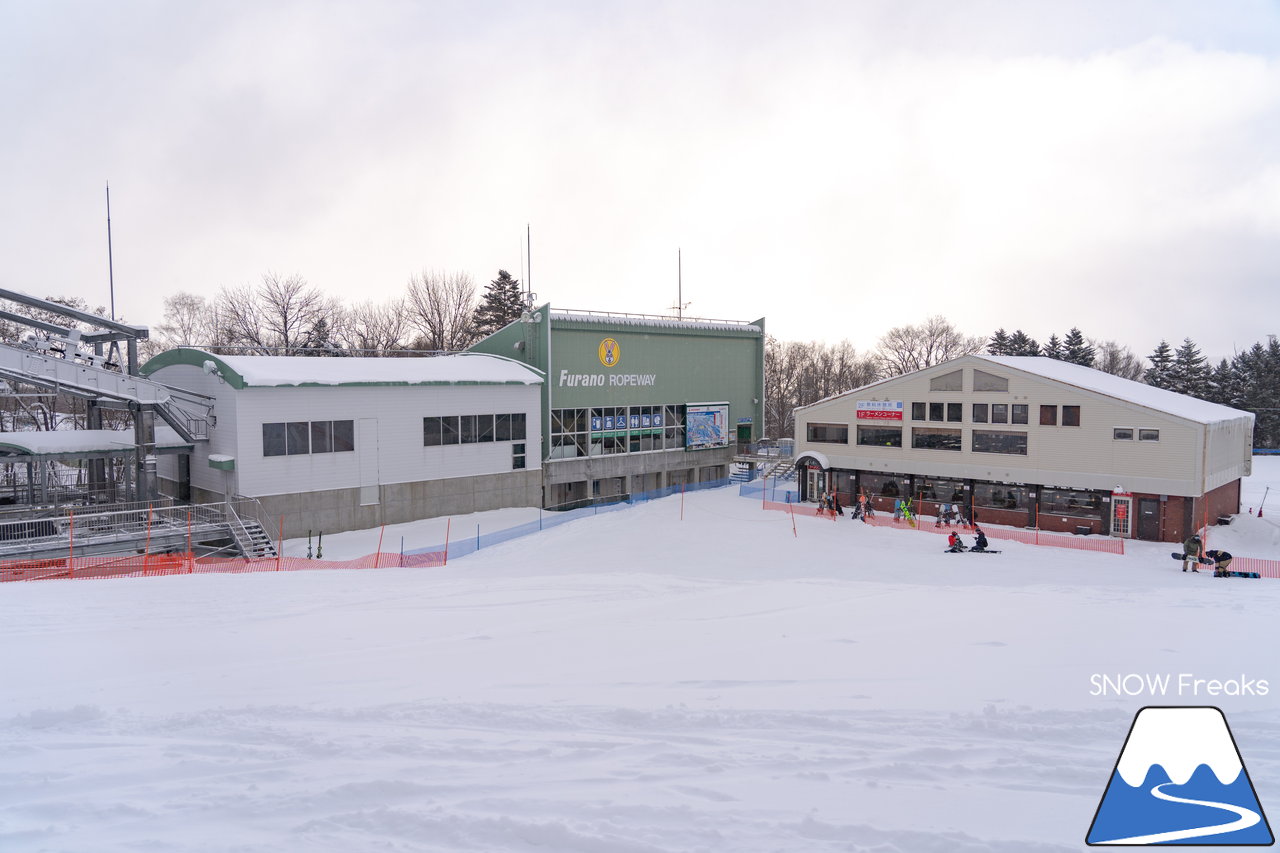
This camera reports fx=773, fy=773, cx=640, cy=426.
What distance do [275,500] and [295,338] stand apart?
3169cm

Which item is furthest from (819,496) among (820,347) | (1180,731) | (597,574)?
(820,347)

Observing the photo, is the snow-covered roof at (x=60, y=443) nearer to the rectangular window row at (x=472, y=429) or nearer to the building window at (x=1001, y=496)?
the rectangular window row at (x=472, y=429)

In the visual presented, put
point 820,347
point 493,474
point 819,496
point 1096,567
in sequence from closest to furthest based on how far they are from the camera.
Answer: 1. point 1096,567
2. point 493,474
3. point 819,496
4. point 820,347

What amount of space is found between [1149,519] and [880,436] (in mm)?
10329

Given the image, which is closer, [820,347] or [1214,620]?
[1214,620]

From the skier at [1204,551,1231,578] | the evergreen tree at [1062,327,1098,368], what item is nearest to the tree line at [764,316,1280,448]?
the evergreen tree at [1062,327,1098,368]

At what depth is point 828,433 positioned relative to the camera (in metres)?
35.6

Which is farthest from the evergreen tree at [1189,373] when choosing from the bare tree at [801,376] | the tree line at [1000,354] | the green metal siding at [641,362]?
the green metal siding at [641,362]

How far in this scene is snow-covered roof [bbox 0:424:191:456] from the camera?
2439 cm

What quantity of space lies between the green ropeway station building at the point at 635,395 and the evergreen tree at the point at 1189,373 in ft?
123

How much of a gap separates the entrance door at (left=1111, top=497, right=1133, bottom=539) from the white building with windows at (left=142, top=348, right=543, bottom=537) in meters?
22.6

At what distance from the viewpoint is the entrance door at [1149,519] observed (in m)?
27.1

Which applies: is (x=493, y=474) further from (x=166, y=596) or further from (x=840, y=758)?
(x=840, y=758)

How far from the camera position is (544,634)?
11500 mm
